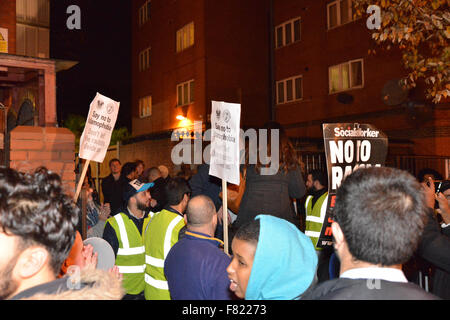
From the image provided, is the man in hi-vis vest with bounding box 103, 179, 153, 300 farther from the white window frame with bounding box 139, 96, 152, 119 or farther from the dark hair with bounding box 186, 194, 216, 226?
the white window frame with bounding box 139, 96, 152, 119

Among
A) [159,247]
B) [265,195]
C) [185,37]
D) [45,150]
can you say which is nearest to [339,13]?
[185,37]

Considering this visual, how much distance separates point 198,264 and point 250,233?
0.73 m

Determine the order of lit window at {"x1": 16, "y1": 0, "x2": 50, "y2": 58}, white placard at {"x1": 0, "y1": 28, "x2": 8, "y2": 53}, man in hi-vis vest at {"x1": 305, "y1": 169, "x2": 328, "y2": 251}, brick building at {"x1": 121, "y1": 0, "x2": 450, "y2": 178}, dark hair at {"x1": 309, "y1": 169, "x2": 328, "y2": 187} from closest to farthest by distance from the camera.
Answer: man in hi-vis vest at {"x1": 305, "y1": 169, "x2": 328, "y2": 251} < dark hair at {"x1": 309, "y1": 169, "x2": 328, "y2": 187} < white placard at {"x1": 0, "y1": 28, "x2": 8, "y2": 53} < lit window at {"x1": 16, "y1": 0, "x2": 50, "y2": 58} < brick building at {"x1": 121, "y1": 0, "x2": 450, "y2": 178}

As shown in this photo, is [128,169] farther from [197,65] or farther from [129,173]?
[197,65]

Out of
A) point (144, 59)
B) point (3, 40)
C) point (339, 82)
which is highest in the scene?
point (144, 59)

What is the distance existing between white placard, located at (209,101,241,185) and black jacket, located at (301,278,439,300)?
110 inches

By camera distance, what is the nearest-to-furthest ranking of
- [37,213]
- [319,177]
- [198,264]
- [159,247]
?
[37,213]
[198,264]
[159,247]
[319,177]

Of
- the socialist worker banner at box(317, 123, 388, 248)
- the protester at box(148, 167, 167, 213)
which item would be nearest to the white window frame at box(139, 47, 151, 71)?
the protester at box(148, 167, 167, 213)

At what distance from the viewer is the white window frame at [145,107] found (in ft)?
81.1

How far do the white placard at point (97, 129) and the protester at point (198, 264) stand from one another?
5.67ft

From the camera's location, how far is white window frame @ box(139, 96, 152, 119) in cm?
2472

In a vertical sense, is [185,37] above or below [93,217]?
above

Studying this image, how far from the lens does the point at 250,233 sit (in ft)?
8.82

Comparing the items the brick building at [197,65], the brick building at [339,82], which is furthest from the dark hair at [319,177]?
the brick building at [197,65]
